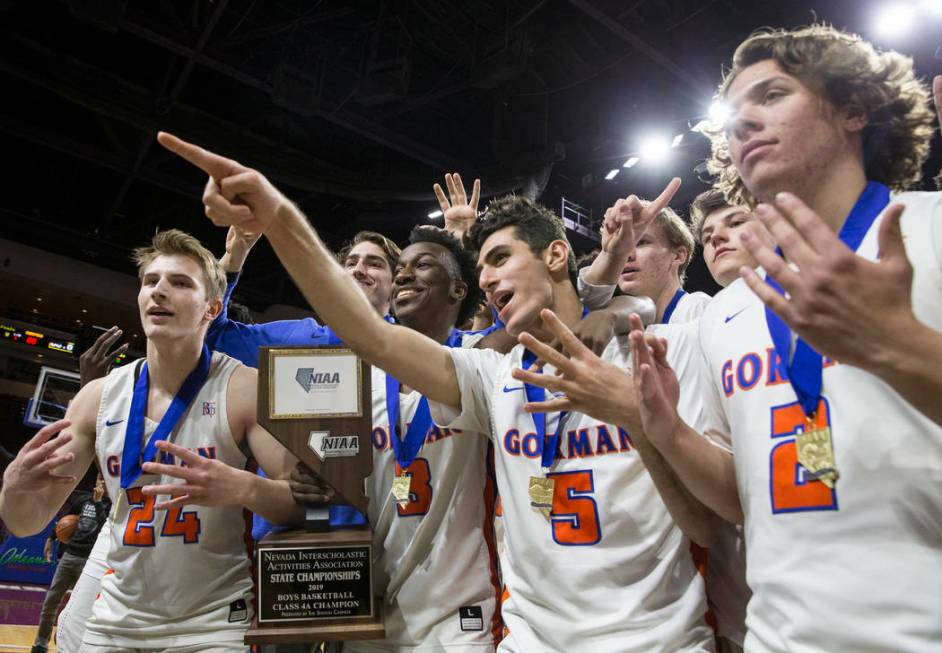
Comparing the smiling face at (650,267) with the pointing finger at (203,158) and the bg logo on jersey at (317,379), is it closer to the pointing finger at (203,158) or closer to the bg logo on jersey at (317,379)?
the bg logo on jersey at (317,379)

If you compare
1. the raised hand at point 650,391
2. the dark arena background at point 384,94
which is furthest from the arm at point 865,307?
the dark arena background at point 384,94

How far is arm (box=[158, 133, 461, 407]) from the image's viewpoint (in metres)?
1.70

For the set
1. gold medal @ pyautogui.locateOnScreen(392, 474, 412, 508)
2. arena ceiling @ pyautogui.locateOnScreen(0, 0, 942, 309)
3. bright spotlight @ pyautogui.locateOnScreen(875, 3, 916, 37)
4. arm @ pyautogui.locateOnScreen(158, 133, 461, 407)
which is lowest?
gold medal @ pyautogui.locateOnScreen(392, 474, 412, 508)

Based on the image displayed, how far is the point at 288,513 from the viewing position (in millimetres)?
2469

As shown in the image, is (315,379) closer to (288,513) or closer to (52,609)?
(288,513)

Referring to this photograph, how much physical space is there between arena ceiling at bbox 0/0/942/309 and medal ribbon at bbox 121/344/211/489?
455 centimetres

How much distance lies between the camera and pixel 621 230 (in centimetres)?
243

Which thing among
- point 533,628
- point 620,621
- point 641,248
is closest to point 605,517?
point 620,621

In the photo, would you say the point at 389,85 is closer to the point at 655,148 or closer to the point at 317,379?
the point at 655,148

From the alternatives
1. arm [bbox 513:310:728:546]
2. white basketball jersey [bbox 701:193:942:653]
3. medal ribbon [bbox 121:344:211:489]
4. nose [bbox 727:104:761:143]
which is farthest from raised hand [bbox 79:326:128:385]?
white basketball jersey [bbox 701:193:942:653]

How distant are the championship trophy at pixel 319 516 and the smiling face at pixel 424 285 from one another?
36.9 inches

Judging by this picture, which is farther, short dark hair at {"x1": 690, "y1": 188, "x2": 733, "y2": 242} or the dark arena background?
the dark arena background

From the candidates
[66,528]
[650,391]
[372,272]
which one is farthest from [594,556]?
[66,528]

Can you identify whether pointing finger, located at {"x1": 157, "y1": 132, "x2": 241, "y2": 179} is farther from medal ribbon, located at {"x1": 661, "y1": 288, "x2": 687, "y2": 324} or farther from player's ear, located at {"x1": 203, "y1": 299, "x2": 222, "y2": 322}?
medal ribbon, located at {"x1": 661, "y1": 288, "x2": 687, "y2": 324}
